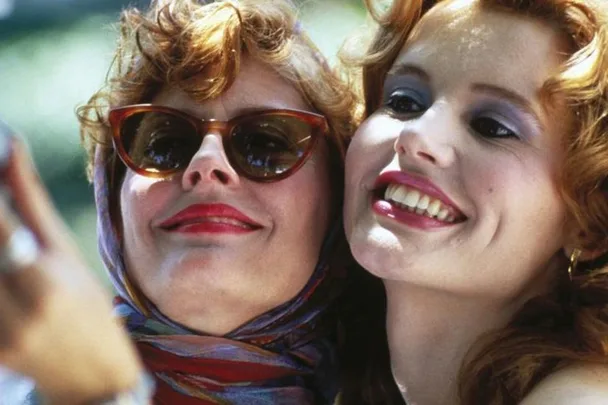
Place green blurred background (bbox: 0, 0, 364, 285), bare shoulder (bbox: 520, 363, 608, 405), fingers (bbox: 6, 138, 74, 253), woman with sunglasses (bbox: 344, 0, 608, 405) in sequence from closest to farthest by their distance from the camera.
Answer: fingers (bbox: 6, 138, 74, 253), bare shoulder (bbox: 520, 363, 608, 405), woman with sunglasses (bbox: 344, 0, 608, 405), green blurred background (bbox: 0, 0, 364, 285)

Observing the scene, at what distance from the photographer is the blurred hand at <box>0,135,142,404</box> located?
530 mm

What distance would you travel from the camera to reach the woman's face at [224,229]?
1.16 metres

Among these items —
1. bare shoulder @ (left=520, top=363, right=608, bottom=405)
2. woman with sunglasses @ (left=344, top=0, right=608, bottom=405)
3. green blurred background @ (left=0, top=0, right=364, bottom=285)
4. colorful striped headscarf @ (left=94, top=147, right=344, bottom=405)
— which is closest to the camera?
bare shoulder @ (left=520, top=363, right=608, bottom=405)

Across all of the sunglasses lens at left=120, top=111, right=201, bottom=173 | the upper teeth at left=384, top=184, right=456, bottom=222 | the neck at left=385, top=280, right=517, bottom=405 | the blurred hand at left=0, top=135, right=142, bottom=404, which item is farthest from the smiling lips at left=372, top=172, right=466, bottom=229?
the blurred hand at left=0, top=135, right=142, bottom=404

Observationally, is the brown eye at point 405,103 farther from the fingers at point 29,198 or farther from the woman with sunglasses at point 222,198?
the fingers at point 29,198

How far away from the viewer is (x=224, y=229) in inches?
45.8

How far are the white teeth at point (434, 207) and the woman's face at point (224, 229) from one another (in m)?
0.20

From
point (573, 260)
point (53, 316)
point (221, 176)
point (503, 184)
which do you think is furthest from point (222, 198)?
point (53, 316)

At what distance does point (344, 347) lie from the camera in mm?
1355

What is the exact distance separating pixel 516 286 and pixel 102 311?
71 centimetres

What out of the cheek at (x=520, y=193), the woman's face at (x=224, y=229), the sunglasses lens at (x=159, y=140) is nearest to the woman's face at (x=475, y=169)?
the cheek at (x=520, y=193)

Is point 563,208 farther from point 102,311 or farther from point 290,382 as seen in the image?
point 102,311

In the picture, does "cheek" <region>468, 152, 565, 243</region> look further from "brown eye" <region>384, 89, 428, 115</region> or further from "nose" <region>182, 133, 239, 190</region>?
"nose" <region>182, 133, 239, 190</region>

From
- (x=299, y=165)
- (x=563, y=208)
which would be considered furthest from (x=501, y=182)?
(x=299, y=165)
